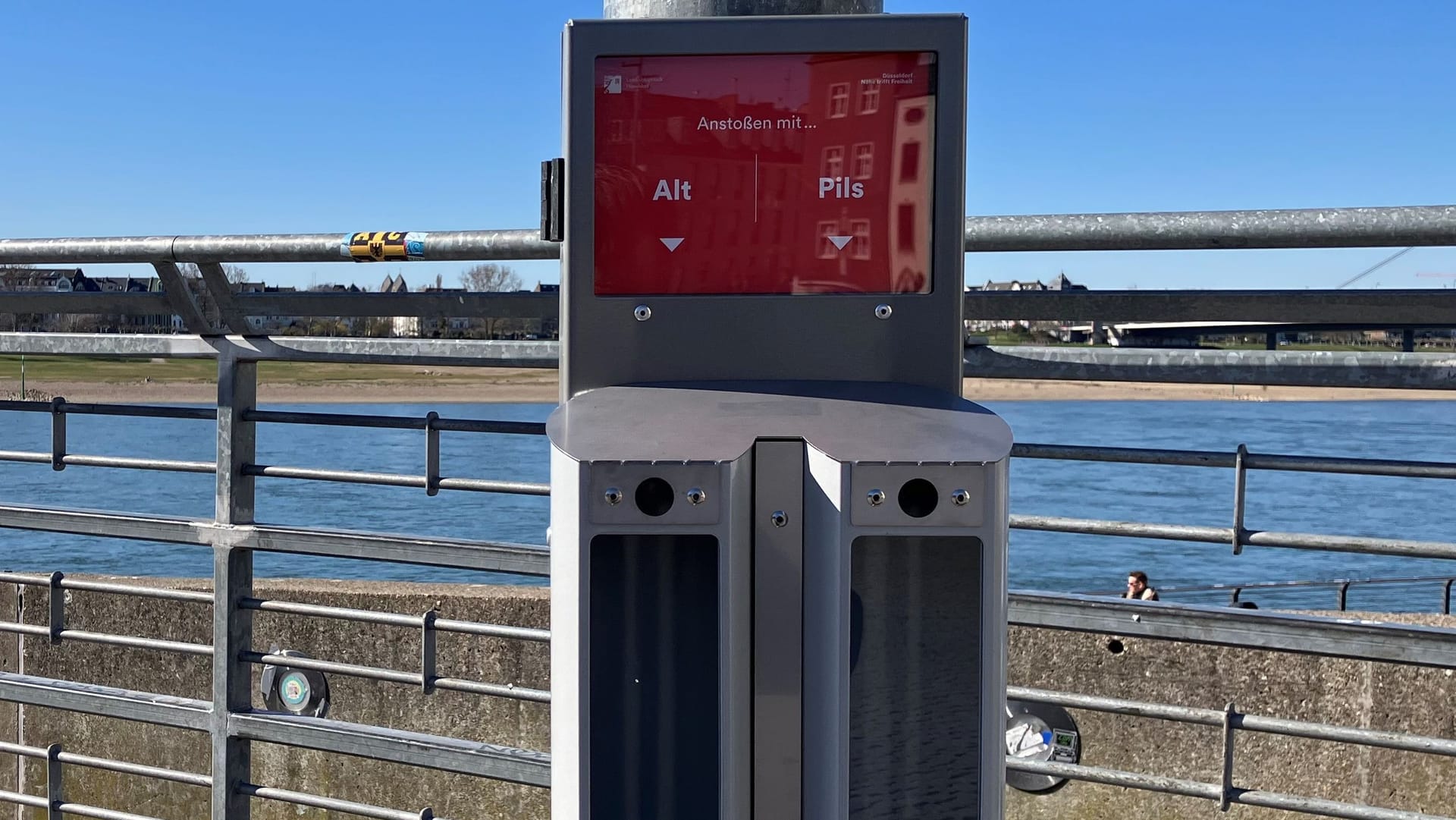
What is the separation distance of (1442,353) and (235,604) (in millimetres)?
2636

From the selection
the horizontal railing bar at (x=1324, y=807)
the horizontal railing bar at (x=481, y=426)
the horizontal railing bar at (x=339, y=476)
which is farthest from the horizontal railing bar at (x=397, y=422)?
the horizontal railing bar at (x=1324, y=807)

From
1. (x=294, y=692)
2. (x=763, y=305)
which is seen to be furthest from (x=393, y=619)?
(x=763, y=305)

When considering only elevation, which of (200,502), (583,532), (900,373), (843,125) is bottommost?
(200,502)

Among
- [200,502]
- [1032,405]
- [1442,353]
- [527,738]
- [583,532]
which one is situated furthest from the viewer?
[1032,405]

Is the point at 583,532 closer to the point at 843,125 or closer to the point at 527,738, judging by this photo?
the point at 843,125

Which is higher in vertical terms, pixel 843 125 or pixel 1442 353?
pixel 843 125

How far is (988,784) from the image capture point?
1557mm

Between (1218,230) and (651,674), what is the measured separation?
1.30 metres

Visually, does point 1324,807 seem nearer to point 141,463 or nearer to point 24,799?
point 141,463

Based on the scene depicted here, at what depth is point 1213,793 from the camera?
2482 mm

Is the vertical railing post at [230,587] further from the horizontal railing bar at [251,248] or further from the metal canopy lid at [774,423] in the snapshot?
the metal canopy lid at [774,423]

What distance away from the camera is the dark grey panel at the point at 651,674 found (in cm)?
154

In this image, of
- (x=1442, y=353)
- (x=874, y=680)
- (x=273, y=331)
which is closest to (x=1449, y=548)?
(x=1442, y=353)

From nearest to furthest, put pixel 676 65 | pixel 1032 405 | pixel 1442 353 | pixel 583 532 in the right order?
pixel 583 532
pixel 676 65
pixel 1442 353
pixel 1032 405
